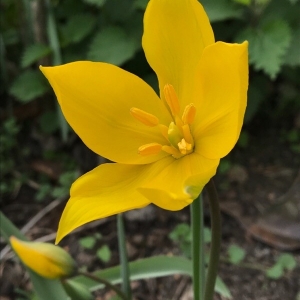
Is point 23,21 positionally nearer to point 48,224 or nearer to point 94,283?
point 48,224

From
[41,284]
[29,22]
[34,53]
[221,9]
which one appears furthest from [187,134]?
[29,22]

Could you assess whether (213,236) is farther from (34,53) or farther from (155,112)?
(34,53)

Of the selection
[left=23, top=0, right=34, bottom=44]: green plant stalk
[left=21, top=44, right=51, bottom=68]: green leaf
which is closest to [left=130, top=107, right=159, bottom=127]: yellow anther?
[left=21, top=44, right=51, bottom=68]: green leaf

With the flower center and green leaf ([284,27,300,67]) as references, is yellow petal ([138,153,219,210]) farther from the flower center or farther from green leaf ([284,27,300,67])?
green leaf ([284,27,300,67])

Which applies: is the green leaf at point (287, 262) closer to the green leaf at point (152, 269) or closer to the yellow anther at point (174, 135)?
the green leaf at point (152, 269)

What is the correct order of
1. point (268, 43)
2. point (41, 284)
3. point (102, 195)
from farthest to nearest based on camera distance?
point (268, 43) → point (41, 284) → point (102, 195)

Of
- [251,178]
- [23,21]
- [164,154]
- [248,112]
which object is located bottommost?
[251,178]

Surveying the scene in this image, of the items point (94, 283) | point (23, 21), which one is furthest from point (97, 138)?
point (23, 21)
